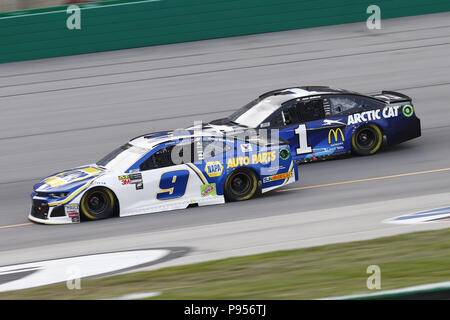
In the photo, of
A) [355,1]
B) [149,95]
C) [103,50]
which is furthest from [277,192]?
[355,1]

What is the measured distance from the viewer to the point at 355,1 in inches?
1039

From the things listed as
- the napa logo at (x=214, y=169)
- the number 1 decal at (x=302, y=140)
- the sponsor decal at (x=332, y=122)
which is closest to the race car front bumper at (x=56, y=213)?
the napa logo at (x=214, y=169)

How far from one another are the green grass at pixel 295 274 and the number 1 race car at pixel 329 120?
17.4ft

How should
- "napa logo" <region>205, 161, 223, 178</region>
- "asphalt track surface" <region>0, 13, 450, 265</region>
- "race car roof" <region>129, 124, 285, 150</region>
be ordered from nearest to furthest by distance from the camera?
"asphalt track surface" <region>0, 13, 450, 265</region>
"napa logo" <region>205, 161, 223, 178</region>
"race car roof" <region>129, 124, 285, 150</region>

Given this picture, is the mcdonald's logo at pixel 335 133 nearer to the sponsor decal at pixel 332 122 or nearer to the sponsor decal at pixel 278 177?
the sponsor decal at pixel 332 122

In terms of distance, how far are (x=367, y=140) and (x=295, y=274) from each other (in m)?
7.65

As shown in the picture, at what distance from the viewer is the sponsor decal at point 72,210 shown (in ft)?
38.2

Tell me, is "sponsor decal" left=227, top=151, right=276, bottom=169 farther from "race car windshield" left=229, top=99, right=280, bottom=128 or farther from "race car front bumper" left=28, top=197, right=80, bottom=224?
"race car front bumper" left=28, top=197, right=80, bottom=224

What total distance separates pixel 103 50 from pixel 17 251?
15090 mm

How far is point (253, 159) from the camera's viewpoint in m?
12.5

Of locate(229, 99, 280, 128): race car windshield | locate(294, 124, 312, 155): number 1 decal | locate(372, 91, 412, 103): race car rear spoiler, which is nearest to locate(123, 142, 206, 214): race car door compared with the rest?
locate(229, 99, 280, 128): race car windshield

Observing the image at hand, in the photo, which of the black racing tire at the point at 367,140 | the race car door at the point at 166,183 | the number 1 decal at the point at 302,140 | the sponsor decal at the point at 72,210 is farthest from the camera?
the black racing tire at the point at 367,140

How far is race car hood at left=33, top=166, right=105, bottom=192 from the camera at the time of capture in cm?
1170

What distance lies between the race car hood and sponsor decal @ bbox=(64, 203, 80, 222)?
247 mm
